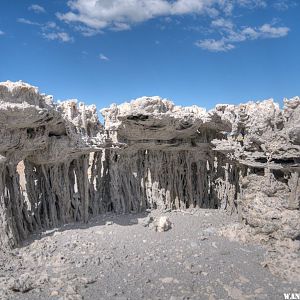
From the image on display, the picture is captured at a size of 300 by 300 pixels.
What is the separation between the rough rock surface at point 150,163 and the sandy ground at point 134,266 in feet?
1.57

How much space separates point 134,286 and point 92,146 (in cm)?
498

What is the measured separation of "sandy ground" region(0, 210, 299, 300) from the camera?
25.1ft

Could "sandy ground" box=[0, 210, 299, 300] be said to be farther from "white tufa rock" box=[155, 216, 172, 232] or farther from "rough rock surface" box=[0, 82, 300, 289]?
"rough rock surface" box=[0, 82, 300, 289]

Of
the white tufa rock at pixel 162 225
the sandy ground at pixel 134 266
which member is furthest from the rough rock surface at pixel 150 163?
the white tufa rock at pixel 162 225

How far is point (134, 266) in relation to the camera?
8.88 m

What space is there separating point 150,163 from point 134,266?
5219 mm

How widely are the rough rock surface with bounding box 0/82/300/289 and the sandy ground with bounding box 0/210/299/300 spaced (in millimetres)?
479

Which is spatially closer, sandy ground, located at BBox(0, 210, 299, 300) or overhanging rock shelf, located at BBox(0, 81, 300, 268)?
sandy ground, located at BBox(0, 210, 299, 300)

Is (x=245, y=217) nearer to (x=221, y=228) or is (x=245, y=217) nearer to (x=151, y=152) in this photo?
(x=221, y=228)

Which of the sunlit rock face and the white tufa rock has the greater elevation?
the sunlit rock face

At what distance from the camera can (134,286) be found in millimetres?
7926

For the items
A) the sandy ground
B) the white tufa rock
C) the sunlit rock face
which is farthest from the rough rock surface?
the white tufa rock

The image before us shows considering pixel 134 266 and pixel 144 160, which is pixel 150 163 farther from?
pixel 134 266

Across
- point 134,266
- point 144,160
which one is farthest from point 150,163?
point 134,266
